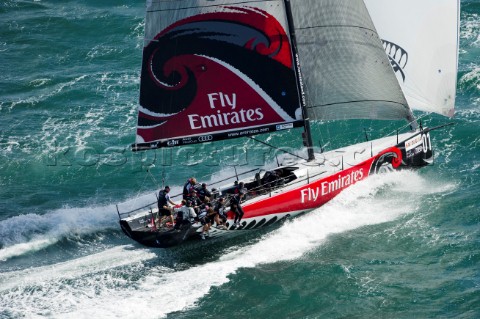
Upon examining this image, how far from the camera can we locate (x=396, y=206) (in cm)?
3011

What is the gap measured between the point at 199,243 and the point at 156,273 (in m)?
2.17

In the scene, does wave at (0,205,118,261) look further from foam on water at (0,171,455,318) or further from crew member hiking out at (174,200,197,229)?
crew member hiking out at (174,200,197,229)

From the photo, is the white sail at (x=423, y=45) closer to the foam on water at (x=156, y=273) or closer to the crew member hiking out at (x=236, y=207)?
the foam on water at (x=156, y=273)

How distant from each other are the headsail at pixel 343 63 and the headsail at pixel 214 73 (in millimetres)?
1031

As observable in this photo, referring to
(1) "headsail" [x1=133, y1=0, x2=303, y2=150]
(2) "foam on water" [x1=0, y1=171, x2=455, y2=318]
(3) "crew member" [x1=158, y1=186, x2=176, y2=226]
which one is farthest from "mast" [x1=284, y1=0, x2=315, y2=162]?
(3) "crew member" [x1=158, y1=186, x2=176, y2=226]

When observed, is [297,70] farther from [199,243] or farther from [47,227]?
[47,227]

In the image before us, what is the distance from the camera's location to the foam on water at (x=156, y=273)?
79.8 feet

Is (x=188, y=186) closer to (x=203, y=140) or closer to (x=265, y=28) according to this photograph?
(x=203, y=140)

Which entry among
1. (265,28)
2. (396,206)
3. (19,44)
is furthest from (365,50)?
(19,44)

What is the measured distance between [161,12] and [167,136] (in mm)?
4143

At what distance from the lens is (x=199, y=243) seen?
27875mm

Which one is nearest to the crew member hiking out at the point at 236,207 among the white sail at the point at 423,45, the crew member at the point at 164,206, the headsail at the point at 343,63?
the crew member at the point at 164,206

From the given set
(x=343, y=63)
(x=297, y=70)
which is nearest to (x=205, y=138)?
(x=297, y=70)

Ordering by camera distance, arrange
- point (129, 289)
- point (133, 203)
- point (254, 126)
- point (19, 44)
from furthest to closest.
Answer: point (19, 44)
point (133, 203)
point (254, 126)
point (129, 289)
